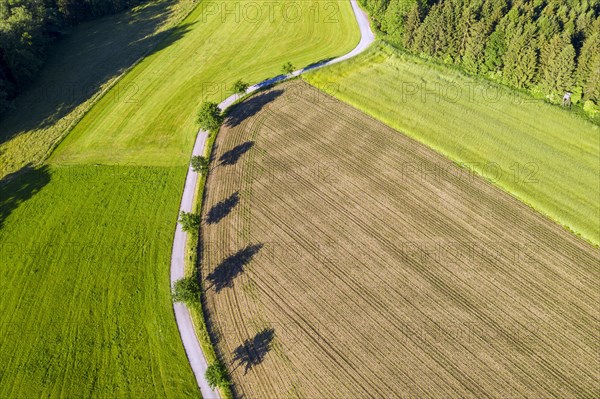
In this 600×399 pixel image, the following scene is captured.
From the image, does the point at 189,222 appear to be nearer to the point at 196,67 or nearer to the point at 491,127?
the point at 196,67

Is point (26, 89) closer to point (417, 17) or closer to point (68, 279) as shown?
point (68, 279)

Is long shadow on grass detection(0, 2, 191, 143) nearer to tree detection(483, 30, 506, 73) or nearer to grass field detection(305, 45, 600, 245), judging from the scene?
grass field detection(305, 45, 600, 245)

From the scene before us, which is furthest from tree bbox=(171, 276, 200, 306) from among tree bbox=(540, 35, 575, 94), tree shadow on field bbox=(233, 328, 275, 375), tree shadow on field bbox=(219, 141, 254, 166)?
tree bbox=(540, 35, 575, 94)

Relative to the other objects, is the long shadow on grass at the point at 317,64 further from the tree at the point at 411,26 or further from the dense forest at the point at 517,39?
the tree at the point at 411,26

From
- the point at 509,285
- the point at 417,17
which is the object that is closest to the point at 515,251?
the point at 509,285

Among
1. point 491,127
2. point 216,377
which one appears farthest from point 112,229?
point 491,127
